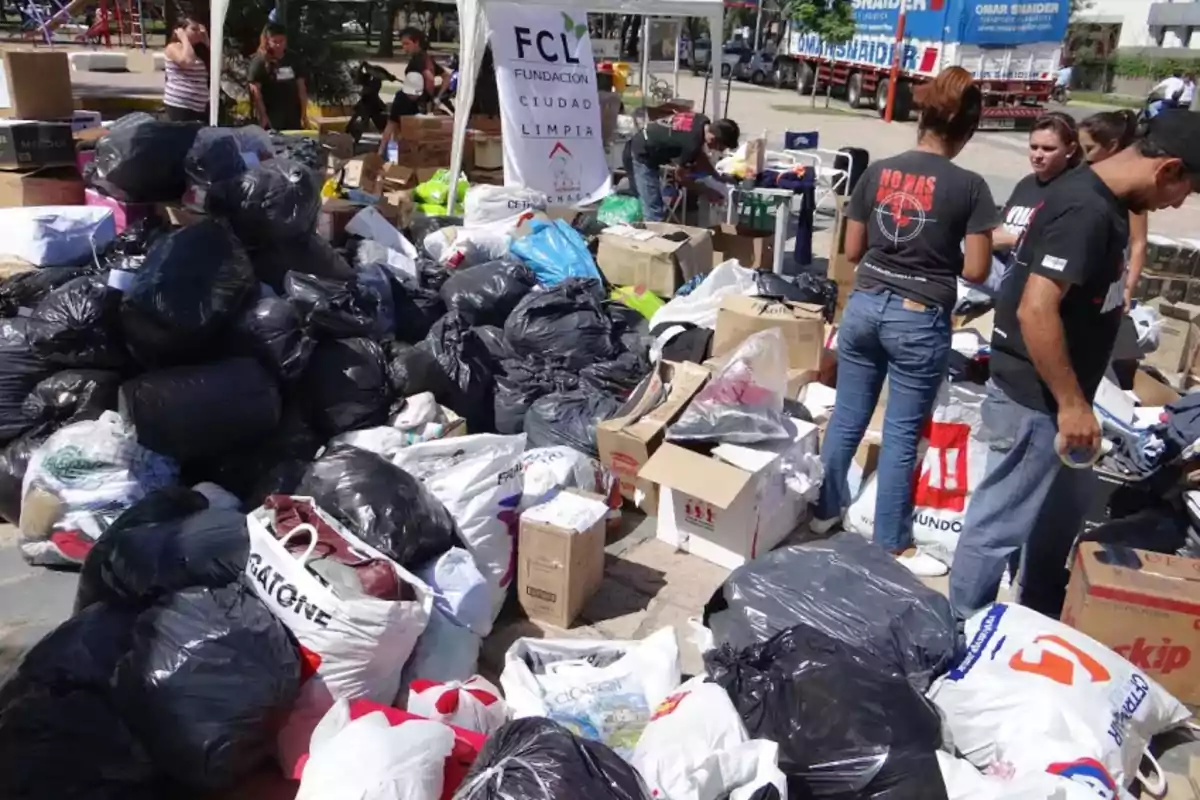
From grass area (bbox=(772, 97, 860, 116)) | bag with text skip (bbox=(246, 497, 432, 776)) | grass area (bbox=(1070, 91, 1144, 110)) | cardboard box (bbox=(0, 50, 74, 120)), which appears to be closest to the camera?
bag with text skip (bbox=(246, 497, 432, 776))

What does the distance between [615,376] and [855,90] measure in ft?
69.4

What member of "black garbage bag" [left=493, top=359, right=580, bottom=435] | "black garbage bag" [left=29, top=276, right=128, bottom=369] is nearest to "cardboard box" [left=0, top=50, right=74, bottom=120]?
"black garbage bag" [left=29, top=276, right=128, bottom=369]

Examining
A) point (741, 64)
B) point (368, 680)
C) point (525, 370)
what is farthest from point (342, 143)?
point (741, 64)

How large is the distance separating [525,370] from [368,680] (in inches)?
88.1

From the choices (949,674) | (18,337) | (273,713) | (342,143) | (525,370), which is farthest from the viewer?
(342,143)

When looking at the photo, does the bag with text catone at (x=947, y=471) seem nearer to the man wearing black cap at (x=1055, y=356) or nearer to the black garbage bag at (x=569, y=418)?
the man wearing black cap at (x=1055, y=356)

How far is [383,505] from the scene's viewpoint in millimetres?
2896

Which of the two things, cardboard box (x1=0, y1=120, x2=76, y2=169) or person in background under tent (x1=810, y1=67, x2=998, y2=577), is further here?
cardboard box (x1=0, y1=120, x2=76, y2=169)

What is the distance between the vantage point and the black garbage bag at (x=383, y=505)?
112 inches

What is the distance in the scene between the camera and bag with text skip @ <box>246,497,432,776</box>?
2432 mm

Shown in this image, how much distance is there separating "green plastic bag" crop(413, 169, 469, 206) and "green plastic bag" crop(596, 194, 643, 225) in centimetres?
112

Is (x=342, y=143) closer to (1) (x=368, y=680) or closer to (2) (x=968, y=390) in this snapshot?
(2) (x=968, y=390)

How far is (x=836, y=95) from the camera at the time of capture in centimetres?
2583

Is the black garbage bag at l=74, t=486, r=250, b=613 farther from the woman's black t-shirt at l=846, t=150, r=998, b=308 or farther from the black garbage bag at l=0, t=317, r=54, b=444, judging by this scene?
the woman's black t-shirt at l=846, t=150, r=998, b=308
